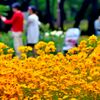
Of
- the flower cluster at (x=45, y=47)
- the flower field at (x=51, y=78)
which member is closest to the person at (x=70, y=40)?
the flower cluster at (x=45, y=47)

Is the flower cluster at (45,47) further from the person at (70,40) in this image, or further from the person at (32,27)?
the person at (70,40)

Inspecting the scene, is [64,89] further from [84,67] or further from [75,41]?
[75,41]

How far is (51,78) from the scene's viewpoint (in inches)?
289

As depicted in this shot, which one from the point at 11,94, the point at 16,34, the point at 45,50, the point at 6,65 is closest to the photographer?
the point at 11,94

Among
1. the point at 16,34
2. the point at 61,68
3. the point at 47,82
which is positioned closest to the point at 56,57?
the point at 61,68

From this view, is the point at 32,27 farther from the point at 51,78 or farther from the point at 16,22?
the point at 51,78

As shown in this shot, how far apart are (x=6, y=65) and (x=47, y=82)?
2.26 feet

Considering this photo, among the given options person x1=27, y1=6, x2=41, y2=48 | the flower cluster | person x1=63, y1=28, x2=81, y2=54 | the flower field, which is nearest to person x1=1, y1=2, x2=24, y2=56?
person x1=27, y1=6, x2=41, y2=48

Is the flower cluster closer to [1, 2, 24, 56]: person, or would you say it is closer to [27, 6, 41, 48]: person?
[1, 2, 24, 56]: person

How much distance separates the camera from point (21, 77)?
7293mm

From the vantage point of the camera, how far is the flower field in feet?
22.9

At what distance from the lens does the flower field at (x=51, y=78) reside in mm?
6965

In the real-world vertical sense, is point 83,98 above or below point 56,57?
below

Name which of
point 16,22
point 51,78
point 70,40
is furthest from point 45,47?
point 70,40
